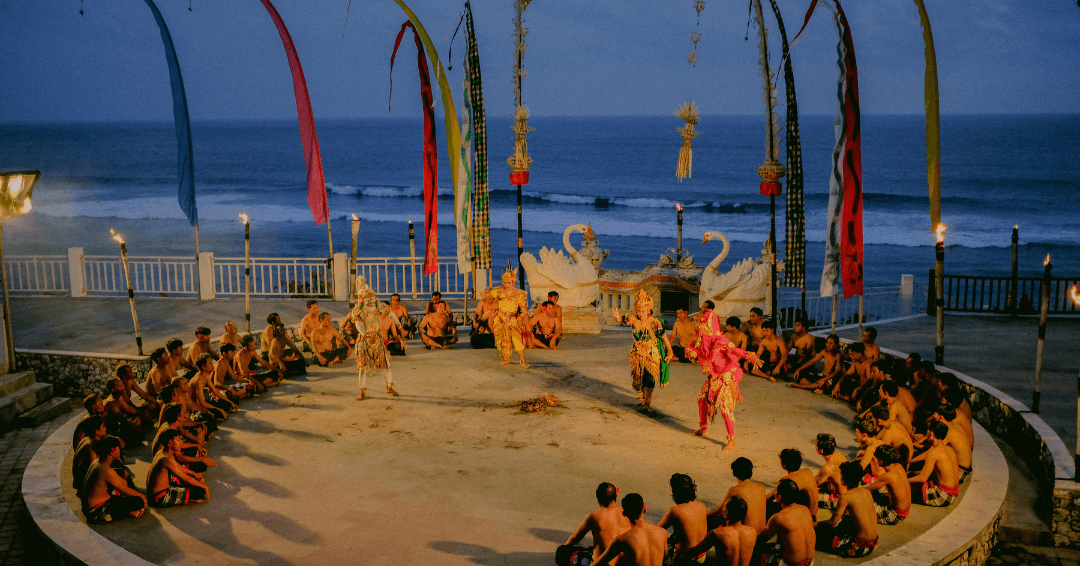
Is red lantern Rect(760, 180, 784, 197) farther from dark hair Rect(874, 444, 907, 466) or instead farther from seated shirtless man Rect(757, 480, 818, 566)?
seated shirtless man Rect(757, 480, 818, 566)

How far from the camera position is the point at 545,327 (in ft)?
A: 38.3

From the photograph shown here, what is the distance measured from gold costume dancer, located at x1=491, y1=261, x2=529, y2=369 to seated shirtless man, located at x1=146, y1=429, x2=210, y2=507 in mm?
4561

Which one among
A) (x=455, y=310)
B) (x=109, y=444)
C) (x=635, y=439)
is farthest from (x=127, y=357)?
(x=635, y=439)

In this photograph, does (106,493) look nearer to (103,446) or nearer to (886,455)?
(103,446)

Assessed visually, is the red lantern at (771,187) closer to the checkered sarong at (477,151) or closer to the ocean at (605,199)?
the checkered sarong at (477,151)

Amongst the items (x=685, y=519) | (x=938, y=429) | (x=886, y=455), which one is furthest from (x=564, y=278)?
(x=685, y=519)

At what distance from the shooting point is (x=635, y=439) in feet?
26.5

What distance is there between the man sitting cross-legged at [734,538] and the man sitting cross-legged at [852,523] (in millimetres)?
885

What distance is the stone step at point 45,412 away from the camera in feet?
30.7

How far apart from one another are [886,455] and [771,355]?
4.19 m

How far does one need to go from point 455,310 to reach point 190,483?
26.6 ft

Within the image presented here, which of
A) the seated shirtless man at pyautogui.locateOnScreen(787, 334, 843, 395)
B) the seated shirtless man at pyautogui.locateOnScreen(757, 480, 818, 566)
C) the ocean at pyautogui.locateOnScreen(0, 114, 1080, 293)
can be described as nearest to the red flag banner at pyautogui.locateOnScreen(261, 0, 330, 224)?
the seated shirtless man at pyautogui.locateOnScreen(787, 334, 843, 395)

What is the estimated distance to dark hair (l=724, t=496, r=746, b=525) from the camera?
16.3 ft

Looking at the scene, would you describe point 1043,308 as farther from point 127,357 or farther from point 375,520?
point 127,357
